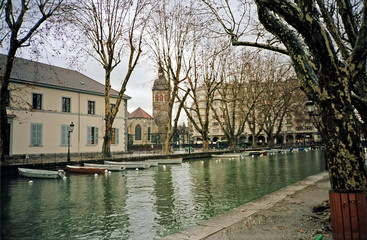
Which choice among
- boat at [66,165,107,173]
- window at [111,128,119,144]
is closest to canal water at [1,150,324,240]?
boat at [66,165,107,173]

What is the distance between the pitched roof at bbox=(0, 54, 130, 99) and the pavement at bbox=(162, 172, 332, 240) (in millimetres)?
21242

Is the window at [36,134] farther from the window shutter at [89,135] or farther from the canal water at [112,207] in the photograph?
the canal water at [112,207]

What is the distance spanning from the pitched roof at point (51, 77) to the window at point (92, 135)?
4.23 m

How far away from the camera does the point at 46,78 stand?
2731 cm

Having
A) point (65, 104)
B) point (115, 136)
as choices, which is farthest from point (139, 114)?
point (65, 104)

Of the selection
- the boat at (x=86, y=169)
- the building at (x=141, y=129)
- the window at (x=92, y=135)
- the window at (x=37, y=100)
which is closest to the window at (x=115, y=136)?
the window at (x=92, y=135)

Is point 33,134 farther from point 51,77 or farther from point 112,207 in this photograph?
point 112,207

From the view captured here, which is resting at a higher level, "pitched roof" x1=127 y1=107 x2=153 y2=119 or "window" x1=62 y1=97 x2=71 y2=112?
"pitched roof" x1=127 y1=107 x2=153 y2=119

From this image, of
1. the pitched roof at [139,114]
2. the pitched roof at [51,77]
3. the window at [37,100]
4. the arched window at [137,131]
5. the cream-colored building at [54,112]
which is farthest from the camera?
the pitched roof at [139,114]

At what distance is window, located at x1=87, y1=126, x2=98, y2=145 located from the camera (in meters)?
30.2

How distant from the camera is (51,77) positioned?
24938 millimetres

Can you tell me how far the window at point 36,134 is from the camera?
2522 cm

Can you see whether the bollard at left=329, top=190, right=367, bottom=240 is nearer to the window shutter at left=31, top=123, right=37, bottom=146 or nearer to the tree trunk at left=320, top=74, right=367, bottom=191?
the tree trunk at left=320, top=74, right=367, bottom=191

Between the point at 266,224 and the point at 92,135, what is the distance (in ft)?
92.4
